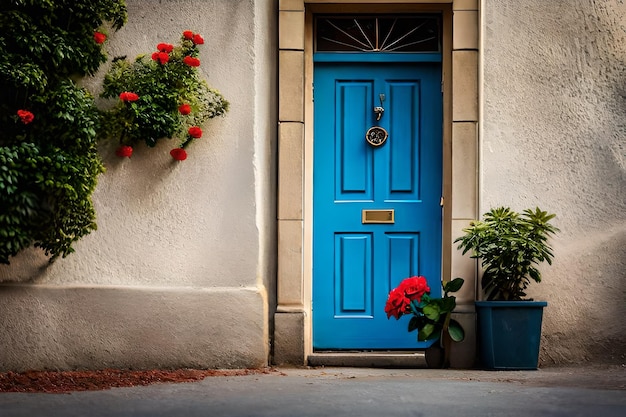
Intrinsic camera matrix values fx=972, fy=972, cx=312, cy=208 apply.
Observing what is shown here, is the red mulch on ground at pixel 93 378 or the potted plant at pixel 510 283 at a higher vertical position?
the potted plant at pixel 510 283

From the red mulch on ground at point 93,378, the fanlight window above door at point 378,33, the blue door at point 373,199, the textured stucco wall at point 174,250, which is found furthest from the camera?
the fanlight window above door at point 378,33

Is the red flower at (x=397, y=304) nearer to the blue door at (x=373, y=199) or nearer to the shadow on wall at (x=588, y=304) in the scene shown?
the blue door at (x=373, y=199)

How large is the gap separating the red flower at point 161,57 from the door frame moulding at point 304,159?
1.10 meters

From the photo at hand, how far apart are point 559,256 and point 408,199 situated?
1.39 m

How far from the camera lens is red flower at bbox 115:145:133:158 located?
307 inches

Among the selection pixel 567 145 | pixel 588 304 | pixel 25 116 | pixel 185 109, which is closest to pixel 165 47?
pixel 185 109

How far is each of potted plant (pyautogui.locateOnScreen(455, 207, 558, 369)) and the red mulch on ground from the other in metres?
1.80

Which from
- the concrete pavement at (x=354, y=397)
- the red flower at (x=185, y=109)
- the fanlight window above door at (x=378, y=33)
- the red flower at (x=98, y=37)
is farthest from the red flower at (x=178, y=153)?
the concrete pavement at (x=354, y=397)

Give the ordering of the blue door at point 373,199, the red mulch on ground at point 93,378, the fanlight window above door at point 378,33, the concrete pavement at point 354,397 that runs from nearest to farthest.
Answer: the concrete pavement at point 354,397 < the red mulch on ground at point 93,378 < the blue door at point 373,199 < the fanlight window above door at point 378,33

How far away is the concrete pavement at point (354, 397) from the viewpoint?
18.8 feet

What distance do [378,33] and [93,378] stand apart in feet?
12.8

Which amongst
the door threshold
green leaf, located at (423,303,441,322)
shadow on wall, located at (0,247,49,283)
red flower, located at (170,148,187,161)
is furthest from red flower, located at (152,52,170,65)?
green leaf, located at (423,303,441,322)

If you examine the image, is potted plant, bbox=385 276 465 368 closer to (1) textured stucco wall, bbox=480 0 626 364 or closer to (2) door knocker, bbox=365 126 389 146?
(1) textured stucco wall, bbox=480 0 626 364

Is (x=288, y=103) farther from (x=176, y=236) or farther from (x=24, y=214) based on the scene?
(x=24, y=214)
